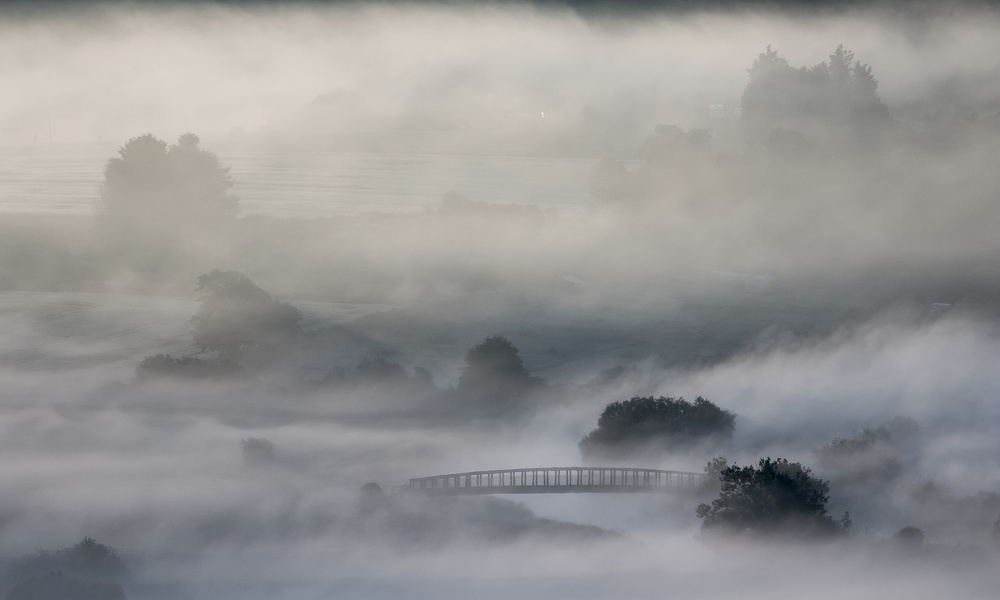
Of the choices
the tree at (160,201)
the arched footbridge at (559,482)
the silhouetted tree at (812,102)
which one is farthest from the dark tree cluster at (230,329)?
the silhouetted tree at (812,102)

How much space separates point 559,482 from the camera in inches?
1278

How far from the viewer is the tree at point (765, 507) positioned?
27938 mm

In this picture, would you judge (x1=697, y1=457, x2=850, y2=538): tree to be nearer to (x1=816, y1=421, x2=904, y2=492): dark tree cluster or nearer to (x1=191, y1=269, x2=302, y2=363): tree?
(x1=816, y1=421, x2=904, y2=492): dark tree cluster

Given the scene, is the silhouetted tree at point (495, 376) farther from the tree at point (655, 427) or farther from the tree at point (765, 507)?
the tree at point (765, 507)

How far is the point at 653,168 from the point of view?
4944 cm

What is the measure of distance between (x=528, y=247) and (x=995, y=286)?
17433 mm

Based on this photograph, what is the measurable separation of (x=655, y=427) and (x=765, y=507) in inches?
251

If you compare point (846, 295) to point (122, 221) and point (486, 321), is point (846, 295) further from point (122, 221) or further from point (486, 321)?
point (122, 221)

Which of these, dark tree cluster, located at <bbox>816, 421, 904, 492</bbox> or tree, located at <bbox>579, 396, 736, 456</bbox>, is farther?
tree, located at <bbox>579, 396, 736, 456</bbox>

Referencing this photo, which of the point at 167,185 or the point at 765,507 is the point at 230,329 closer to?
the point at 167,185

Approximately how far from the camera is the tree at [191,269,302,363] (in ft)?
126

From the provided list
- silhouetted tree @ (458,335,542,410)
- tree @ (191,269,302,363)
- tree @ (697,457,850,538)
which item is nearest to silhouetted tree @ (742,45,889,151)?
silhouetted tree @ (458,335,542,410)

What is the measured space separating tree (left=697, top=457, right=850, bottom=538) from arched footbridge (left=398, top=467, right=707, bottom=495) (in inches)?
107

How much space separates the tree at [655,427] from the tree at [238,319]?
11.1 m
